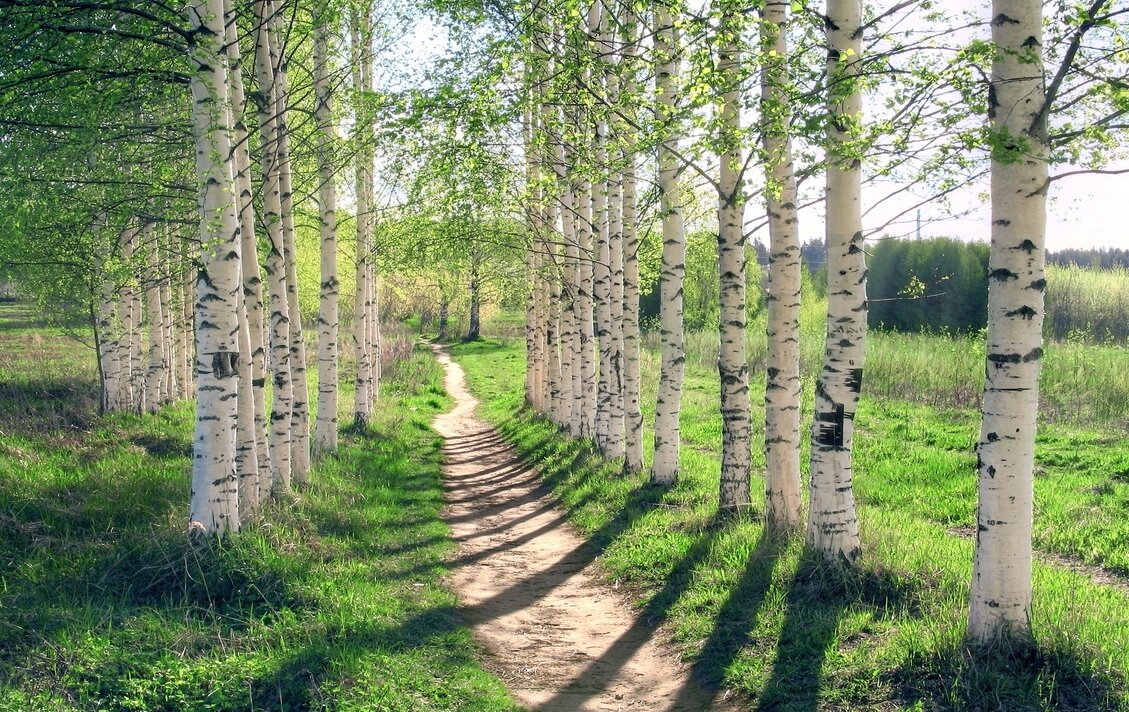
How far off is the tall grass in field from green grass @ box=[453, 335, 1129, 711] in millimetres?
31728

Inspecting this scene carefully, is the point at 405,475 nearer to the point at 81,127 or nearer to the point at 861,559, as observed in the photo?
the point at 81,127

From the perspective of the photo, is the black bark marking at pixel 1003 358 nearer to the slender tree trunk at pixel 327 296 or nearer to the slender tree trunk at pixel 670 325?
the slender tree trunk at pixel 670 325

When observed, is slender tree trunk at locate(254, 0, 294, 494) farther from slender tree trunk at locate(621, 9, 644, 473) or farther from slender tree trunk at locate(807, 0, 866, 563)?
slender tree trunk at locate(807, 0, 866, 563)

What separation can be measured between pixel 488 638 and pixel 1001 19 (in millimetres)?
6183

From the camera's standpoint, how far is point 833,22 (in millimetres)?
7184

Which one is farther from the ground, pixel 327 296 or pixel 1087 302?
pixel 327 296

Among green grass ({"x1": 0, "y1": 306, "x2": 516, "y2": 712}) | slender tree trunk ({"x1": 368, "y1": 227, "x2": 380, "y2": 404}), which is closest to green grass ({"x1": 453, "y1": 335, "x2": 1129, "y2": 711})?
green grass ({"x1": 0, "y1": 306, "x2": 516, "y2": 712})

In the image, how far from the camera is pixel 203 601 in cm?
676

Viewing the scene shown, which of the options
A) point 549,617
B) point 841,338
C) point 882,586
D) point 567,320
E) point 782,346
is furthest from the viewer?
point 567,320

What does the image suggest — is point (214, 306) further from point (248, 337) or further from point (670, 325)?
point (670, 325)

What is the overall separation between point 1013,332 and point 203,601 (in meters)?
6.30

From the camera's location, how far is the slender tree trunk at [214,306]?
24.1ft

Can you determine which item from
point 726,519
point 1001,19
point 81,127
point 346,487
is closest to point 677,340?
point 726,519

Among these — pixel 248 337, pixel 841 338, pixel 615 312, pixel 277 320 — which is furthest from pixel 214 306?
pixel 615 312
